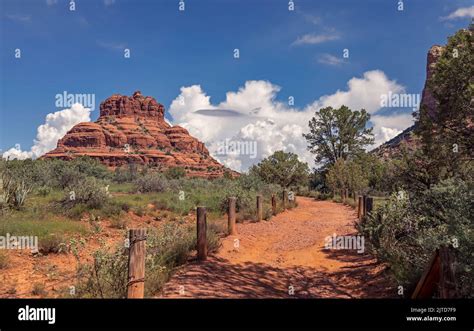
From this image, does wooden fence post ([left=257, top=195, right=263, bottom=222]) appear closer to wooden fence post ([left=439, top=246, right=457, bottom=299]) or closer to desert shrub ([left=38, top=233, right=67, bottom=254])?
desert shrub ([left=38, top=233, right=67, bottom=254])

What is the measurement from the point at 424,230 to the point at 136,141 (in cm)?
11763

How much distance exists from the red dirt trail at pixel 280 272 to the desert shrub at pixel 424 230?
0.59 metres

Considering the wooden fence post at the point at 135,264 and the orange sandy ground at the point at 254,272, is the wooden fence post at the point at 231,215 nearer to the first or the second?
the orange sandy ground at the point at 254,272

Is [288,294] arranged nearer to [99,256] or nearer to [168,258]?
[168,258]

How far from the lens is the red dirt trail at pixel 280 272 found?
590cm

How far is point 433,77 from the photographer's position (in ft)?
25.4

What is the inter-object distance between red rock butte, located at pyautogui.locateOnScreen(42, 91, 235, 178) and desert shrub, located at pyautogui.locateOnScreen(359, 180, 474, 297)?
3323 inches

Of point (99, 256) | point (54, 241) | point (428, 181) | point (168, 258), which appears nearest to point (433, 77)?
point (428, 181)

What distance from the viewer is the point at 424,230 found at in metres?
6.09

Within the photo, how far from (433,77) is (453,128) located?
1.39 metres

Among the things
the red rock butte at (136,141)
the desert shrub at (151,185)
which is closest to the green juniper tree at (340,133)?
the desert shrub at (151,185)

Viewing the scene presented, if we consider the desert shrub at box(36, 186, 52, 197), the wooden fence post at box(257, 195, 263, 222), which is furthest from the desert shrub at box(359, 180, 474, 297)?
the desert shrub at box(36, 186, 52, 197)

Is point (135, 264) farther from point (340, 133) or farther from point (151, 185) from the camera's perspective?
point (340, 133)
